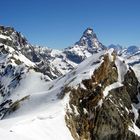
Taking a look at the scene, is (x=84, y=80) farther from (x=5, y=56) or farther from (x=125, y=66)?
(x=5, y=56)

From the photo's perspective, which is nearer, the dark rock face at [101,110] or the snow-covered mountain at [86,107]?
the snow-covered mountain at [86,107]

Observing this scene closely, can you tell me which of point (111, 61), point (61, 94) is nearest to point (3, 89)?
point (111, 61)

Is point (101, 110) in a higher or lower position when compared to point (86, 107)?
lower

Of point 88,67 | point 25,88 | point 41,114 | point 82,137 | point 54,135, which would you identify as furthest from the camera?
point 25,88

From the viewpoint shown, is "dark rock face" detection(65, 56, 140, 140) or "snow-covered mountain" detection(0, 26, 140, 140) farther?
"dark rock face" detection(65, 56, 140, 140)

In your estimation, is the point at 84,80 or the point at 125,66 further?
the point at 125,66

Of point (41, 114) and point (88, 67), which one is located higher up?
point (88, 67)

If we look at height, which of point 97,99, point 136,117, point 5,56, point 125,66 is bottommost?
point 136,117

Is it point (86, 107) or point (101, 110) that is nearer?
point (86, 107)
